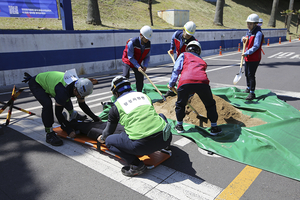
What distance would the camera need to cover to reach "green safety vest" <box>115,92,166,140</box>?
2756mm

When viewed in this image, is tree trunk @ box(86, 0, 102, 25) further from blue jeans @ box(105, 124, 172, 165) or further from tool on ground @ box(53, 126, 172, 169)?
blue jeans @ box(105, 124, 172, 165)

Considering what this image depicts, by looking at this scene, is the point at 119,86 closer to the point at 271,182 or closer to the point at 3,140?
the point at 271,182

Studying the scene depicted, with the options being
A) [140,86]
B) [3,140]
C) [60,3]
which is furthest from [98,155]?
[60,3]

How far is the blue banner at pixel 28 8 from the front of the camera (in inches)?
362

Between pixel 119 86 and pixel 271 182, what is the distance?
224 centimetres

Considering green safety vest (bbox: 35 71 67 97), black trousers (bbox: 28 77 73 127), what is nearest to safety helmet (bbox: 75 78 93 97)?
green safety vest (bbox: 35 71 67 97)

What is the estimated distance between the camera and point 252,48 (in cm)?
567

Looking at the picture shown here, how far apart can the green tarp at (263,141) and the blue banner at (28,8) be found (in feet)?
24.1

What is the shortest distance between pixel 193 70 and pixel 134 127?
1609 mm

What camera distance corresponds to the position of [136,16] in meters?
24.5

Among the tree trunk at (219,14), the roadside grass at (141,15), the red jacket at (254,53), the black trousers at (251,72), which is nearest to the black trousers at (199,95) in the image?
the black trousers at (251,72)

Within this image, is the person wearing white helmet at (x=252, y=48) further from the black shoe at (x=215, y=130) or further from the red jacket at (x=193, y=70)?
the red jacket at (x=193, y=70)

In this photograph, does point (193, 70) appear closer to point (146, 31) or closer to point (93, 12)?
point (146, 31)

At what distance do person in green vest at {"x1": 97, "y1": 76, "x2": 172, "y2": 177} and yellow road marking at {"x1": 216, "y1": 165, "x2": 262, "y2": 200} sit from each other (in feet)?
2.99
